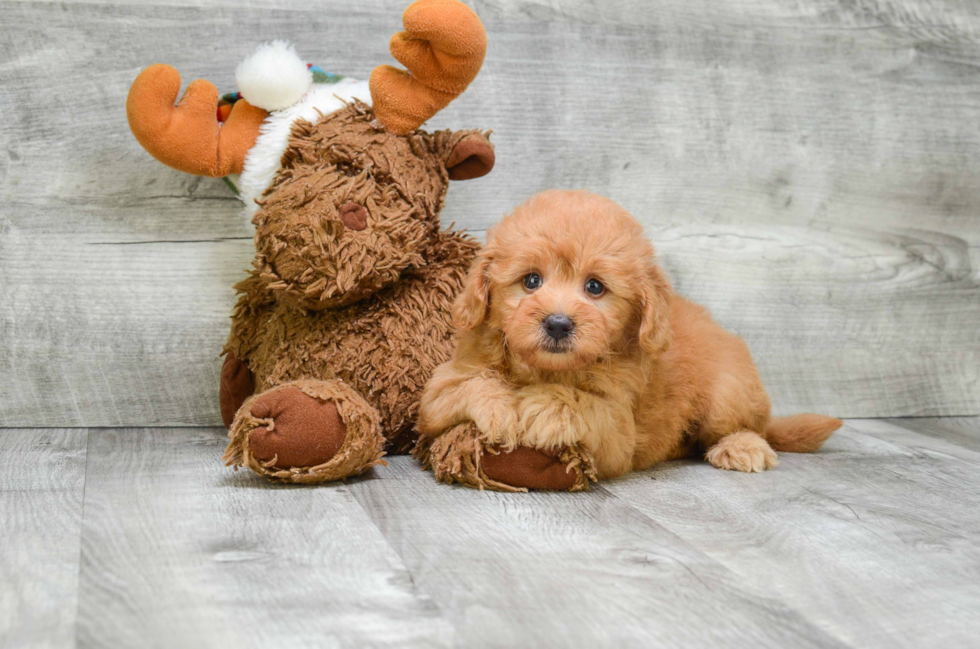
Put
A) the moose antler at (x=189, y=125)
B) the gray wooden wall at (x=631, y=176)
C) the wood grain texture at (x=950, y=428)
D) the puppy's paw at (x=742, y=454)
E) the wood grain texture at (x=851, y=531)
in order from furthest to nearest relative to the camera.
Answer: the wood grain texture at (x=950, y=428) → the gray wooden wall at (x=631, y=176) → the puppy's paw at (x=742, y=454) → the moose antler at (x=189, y=125) → the wood grain texture at (x=851, y=531)

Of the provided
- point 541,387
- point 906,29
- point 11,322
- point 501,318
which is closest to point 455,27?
point 501,318

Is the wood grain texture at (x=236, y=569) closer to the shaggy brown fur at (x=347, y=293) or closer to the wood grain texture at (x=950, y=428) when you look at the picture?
the shaggy brown fur at (x=347, y=293)

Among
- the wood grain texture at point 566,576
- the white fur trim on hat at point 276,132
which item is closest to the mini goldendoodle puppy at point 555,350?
the wood grain texture at point 566,576

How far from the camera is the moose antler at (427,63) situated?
5.52ft

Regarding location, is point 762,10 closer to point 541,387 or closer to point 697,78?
point 697,78

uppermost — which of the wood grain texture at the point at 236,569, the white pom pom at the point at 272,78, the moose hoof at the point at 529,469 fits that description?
the white pom pom at the point at 272,78

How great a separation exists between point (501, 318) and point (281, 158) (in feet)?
1.91

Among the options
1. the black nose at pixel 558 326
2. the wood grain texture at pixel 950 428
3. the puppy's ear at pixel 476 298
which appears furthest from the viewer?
the wood grain texture at pixel 950 428

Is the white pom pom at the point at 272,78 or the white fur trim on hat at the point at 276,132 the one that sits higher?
the white pom pom at the point at 272,78

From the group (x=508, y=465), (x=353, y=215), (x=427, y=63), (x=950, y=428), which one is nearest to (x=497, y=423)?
(x=508, y=465)

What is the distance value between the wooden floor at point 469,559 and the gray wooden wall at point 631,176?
1.30ft

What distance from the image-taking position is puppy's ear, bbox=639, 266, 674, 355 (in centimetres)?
159

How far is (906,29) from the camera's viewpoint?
2521mm

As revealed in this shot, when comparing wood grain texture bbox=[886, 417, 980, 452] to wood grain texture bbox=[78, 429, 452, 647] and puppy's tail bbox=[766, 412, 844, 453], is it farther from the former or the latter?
wood grain texture bbox=[78, 429, 452, 647]
